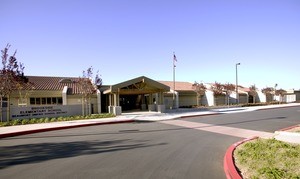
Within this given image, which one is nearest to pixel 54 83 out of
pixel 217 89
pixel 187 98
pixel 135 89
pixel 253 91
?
pixel 135 89

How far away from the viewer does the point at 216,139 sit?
1109cm

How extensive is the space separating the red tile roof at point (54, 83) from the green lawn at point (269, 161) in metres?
22.9

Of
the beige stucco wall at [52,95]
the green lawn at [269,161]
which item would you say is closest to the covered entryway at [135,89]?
the beige stucco wall at [52,95]

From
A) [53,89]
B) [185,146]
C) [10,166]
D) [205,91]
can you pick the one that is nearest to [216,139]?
[185,146]

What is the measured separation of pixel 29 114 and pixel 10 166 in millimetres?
15598

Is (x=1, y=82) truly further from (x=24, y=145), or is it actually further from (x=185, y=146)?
(x=185, y=146)

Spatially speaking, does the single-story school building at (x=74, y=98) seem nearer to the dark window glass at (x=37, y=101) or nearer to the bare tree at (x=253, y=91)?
the dark window glass at (x=37, y=101)

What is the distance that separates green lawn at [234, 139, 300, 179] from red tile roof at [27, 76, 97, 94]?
900 inches

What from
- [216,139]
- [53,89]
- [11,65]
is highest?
[11,65]

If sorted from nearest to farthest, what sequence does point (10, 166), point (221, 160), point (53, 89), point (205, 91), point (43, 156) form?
point (10, 166) < point (221, 160) < point (43, 156) < point (53, 89) < point (205, 91)

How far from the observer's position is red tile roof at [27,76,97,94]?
27.6 metres

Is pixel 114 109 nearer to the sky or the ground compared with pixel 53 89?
nearer to the ground

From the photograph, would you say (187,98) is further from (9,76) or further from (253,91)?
(9,76)

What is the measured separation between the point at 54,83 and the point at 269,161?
28.0m
